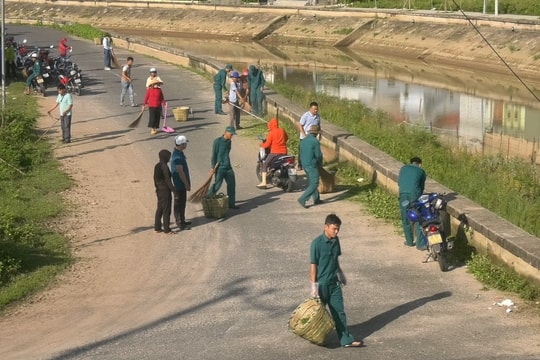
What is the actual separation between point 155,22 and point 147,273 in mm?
69132

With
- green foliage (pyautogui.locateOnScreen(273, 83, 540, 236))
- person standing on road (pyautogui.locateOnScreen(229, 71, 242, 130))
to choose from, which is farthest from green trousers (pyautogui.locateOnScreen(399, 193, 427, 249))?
person standing on road (pyautogui.locateOnScreen(229, 71, 242, 130))

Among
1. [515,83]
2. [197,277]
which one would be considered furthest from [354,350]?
[515,83]

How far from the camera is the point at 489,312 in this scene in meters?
12.0

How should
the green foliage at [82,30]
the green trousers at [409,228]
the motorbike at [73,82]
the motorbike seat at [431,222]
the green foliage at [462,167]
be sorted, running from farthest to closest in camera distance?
the green foliage at [82,30] < the motorbike at [73,82] < the green foliage at [462,167] < the green trousers at [409,228] < the motorbike seat at [431,222]

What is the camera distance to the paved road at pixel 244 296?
11.0 meters

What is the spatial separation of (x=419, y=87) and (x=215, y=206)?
32562 millimetres

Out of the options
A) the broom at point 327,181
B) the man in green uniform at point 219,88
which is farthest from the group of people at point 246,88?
the broom at point 327,181

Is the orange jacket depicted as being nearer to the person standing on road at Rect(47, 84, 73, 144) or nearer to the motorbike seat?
the motorbike seat

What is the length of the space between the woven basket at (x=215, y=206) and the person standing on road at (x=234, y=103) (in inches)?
313

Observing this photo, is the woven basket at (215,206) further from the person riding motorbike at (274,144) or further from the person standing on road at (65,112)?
the person standing on road at (65,112)

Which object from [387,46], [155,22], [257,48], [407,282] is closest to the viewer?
[407,282]

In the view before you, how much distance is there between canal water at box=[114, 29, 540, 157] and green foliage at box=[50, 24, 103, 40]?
711cm

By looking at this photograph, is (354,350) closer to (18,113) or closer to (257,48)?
(18,113)

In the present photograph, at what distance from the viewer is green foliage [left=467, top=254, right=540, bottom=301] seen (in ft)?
40.7
